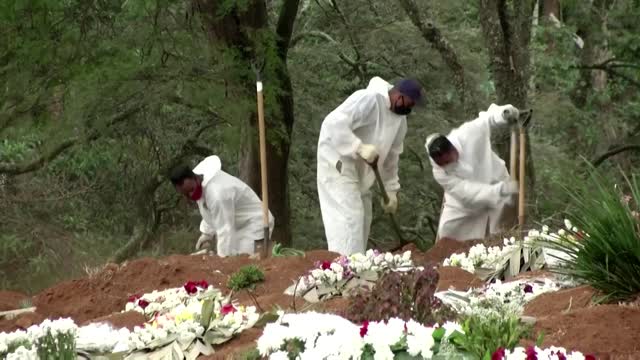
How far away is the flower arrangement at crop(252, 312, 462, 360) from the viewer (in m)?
5.88

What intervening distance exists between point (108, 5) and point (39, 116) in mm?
1799

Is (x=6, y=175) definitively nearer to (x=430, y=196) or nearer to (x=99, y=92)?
(x=99, y=92)

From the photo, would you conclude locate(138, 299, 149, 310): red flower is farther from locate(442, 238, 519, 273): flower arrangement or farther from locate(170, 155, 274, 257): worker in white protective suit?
locate(170, 155, 274, 257): worker in white protective suit

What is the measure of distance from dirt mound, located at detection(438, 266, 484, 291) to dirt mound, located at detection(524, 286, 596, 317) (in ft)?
3.47

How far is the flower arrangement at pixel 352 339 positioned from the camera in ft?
19.3

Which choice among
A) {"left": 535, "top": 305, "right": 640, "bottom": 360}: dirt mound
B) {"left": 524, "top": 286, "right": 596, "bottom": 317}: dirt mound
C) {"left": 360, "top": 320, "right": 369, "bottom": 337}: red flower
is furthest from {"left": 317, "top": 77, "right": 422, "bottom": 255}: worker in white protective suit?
{"left": 360, "top": 320, "right": 369, "bottom": 337}: red flower

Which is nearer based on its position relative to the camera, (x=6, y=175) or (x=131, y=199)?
(x=6, y=175)

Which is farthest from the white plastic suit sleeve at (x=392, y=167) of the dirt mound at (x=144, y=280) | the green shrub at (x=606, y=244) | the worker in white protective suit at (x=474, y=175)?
the green shrub at (x=606, y=244)

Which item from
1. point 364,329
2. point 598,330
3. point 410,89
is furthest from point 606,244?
point 410,89

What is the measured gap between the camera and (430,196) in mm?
24141

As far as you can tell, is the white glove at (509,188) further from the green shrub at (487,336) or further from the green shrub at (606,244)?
the green shrub at (487,336)

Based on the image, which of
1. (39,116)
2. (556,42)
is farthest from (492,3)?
(556,42)

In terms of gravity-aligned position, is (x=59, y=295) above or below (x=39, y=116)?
below

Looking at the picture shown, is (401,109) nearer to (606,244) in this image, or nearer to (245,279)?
(245,279)
